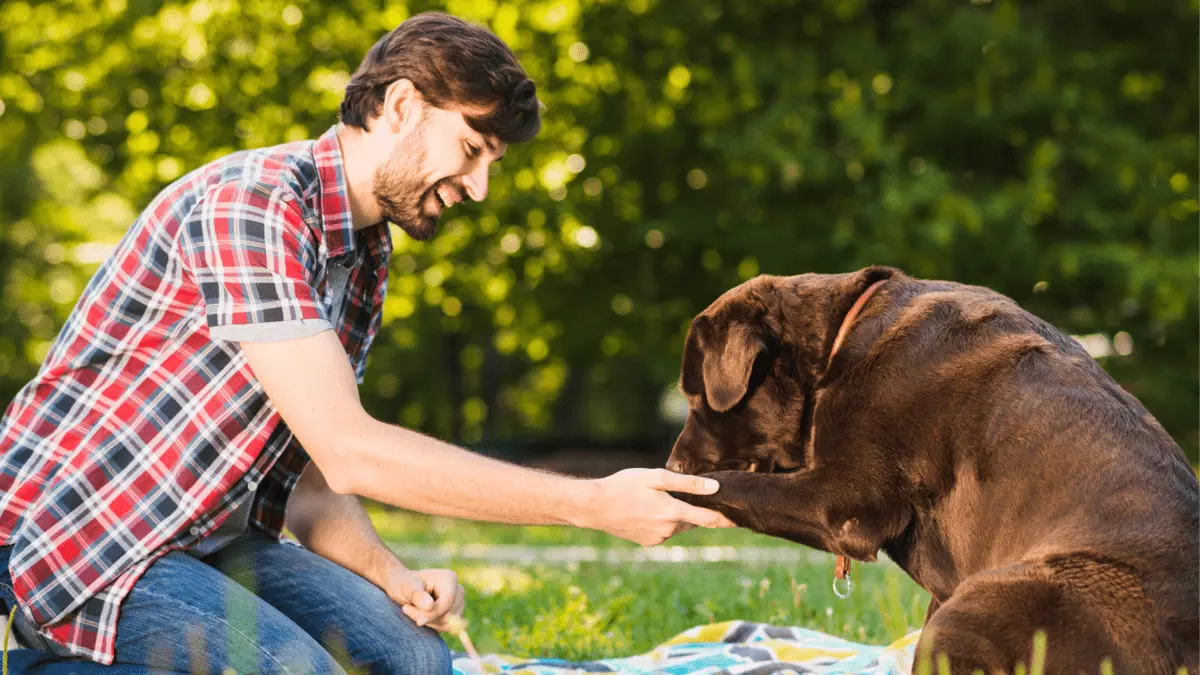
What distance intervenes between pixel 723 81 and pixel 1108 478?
999cm

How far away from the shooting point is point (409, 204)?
333 centimetres

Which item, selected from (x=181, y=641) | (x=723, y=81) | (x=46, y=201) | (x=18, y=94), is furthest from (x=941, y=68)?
(x=46, y=201)

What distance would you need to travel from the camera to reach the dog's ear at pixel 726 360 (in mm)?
3367

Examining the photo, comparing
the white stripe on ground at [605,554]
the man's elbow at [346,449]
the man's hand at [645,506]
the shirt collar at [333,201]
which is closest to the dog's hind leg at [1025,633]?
the man's hand at [645,506]

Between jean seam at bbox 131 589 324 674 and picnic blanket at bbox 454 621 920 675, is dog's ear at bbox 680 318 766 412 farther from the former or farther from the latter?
jean seam at bbox 131 589 324 674

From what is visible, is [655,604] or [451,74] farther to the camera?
[655,604]

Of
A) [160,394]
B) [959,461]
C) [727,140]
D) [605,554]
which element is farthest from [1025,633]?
[727,140]

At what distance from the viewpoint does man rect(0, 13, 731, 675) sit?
292cm

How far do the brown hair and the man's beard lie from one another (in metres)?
0.13

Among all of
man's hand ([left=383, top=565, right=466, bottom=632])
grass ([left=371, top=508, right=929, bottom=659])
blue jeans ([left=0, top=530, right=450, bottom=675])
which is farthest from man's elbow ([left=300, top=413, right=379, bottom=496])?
grass ([left=371, top=508, right=929, bottom=659])

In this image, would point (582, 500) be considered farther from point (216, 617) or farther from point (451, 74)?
point (451, 74)

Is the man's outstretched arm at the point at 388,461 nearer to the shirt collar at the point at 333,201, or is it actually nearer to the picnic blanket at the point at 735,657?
the shirt collar at the point at 333,201

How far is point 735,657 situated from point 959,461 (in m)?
1.29

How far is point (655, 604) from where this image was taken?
202 inches
